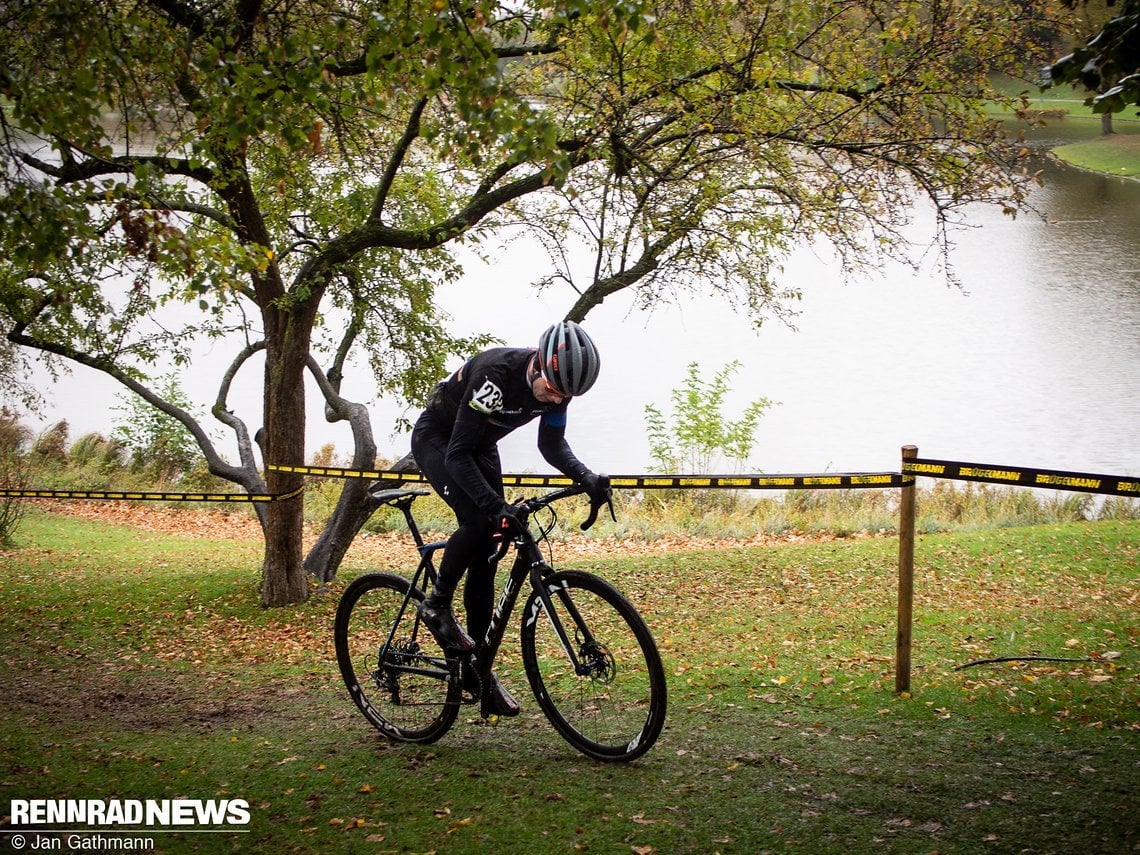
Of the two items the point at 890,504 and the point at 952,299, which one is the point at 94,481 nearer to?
the point at 890,504

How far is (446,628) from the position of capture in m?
5.52

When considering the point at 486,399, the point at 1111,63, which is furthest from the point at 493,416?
the point at 1111,63

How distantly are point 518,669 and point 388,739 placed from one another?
1.85m

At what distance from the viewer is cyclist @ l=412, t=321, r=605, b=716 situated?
504 centimetres

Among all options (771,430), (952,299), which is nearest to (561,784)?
(771,430)

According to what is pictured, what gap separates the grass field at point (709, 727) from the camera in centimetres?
463

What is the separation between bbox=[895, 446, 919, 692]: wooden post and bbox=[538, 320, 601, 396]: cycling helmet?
7.50 feet

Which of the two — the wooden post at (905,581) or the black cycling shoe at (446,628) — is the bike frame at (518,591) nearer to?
the black cycling shoe at (446,628)

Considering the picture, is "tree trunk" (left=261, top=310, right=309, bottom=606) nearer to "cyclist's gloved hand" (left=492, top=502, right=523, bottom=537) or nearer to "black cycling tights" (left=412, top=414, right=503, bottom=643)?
"black cycling tights" (left=412, top=414, right=503, bottom=643)

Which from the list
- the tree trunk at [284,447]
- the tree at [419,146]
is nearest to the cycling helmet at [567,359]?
the tree at [419,146]

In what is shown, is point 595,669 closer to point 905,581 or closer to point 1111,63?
point 905,581

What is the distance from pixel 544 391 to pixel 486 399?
0.28 m

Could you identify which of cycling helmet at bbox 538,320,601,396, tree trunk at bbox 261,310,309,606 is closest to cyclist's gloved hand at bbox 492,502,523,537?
cycling helmet at bbox 538,320,601,396

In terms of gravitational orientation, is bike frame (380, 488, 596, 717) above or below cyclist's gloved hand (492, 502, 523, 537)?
below
